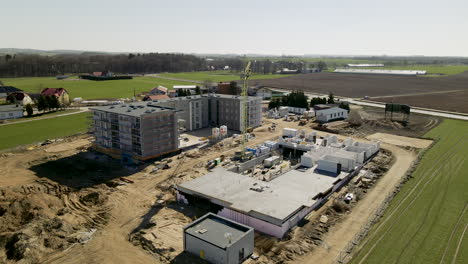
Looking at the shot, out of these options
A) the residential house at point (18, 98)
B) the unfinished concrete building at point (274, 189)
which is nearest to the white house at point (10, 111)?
the residential house at point (18, 98)

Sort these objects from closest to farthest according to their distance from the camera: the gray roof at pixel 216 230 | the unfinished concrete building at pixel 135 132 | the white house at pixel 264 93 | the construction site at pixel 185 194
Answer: the gray roof at pixel 216 230
the construction site at pixel 185 194
the unfinished concrete building at pixel 135 132
the white house at pixel 264 93

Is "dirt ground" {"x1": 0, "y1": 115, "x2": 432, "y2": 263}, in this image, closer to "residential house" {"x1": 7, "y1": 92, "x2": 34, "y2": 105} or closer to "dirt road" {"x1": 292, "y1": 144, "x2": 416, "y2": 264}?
"dirt road" {"x1": 292, "y1": 144, "x2": 416, "y2": 264}

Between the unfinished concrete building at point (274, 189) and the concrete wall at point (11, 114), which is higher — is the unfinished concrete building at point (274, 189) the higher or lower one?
the lower one

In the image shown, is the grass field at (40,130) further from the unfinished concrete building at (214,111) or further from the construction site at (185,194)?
the unfinished concrete building at (214,111)

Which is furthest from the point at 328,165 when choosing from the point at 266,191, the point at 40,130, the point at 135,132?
the point at 40,130

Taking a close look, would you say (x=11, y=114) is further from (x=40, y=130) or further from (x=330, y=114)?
(x=330, y=114)

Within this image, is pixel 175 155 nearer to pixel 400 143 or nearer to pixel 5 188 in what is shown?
pixel 5 188

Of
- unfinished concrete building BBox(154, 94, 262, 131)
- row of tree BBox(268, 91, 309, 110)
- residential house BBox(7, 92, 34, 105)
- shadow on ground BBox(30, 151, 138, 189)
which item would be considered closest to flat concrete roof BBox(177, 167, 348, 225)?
shadow on ground BBox(30, 151, 138, 189)
